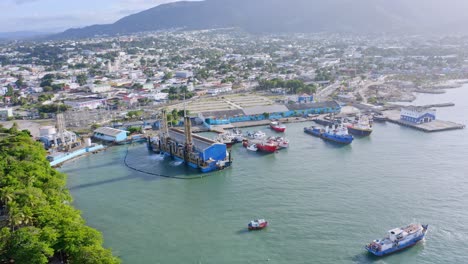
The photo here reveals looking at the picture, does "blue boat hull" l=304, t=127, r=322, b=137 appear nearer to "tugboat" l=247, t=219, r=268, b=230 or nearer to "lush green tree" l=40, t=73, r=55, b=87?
"tugboat" l=247, t=219, r=268, b=230

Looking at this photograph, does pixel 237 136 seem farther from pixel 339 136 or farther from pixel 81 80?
pixel 81 80

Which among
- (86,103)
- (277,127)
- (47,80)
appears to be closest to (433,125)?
(277,127)

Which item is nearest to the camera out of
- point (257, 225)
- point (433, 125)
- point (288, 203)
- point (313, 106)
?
point (257, 225)

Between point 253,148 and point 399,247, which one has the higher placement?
point 253,148

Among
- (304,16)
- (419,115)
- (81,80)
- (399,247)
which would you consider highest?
(304,16)

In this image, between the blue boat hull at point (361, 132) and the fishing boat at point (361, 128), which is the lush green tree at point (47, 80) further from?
the blue boat hull at point (361, 132)

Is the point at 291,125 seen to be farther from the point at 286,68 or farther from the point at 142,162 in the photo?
the point at 286,68

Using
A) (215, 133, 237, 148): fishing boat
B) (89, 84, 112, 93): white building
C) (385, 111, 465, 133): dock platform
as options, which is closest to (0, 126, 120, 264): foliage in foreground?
(215, 133, 237, 148): fishing boat

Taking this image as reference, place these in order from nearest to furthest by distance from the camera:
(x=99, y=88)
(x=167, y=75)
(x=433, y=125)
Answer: (x=433, y=125), (x=99, y=88), (x=167, y=75)

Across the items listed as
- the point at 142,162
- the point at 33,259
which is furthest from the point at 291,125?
the point at 33,259
